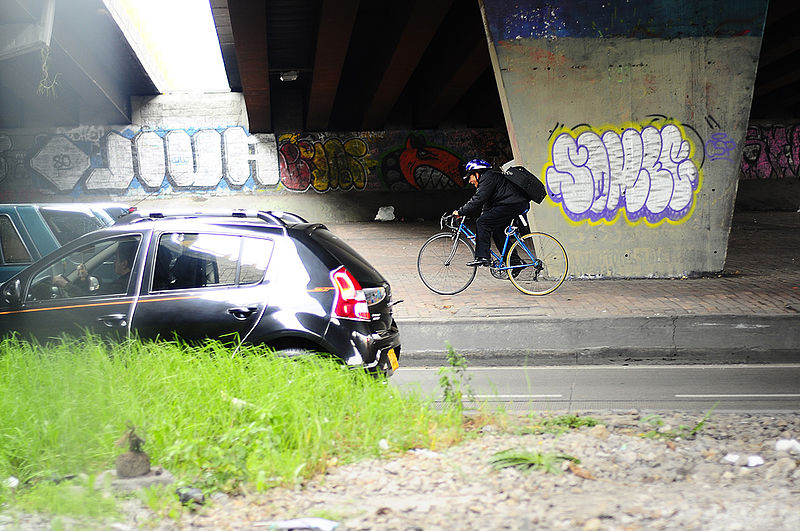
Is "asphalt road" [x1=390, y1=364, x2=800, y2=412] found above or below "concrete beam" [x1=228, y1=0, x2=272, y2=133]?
below

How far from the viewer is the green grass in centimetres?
385

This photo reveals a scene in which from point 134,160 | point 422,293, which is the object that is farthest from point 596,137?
point 134,160

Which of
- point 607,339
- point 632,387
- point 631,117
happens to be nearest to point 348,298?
point 632,387

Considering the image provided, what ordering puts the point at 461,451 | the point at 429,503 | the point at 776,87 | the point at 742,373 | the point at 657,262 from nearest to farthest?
the point at 429,503
the point at 461,451
the point at 742,373
the point at 657,262
the point at 776,87

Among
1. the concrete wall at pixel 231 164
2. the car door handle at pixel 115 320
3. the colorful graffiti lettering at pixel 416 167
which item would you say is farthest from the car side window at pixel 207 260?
the colorful graffiti lettering at pixel 416 167

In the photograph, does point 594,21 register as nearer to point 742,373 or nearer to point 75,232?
point 742,373

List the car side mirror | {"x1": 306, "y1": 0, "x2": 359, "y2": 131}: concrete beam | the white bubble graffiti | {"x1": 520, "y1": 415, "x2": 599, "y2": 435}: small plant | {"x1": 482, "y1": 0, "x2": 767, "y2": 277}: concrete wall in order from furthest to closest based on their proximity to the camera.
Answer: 1. the white bubble graffiti
2. {"x1": 306, "y1": 0, "x2": 359, "y2": 131}: concrete beam
3. {"x1": 482, "y1": 0, "x2": 767, "y2": 277}: concrete wall
4. the car side mirror
5. {"x1": 520, "y1": 415, "x2": 599, "y2": 435}: small plant

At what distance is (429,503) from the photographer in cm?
343

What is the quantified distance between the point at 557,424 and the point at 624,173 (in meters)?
8.10

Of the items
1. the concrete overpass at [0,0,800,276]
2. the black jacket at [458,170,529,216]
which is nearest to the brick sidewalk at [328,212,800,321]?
the concrete overpass at [0,0,800,276]

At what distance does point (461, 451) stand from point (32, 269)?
3708 mm

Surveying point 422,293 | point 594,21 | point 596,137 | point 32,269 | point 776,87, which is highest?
point 776,87

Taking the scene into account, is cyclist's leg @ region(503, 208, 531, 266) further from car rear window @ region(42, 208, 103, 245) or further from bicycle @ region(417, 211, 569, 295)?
car rear window @ region(42, 208, 103, 245)

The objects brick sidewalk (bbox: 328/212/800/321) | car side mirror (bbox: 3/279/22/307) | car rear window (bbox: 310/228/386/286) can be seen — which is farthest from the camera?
brick sidewalk (bbox: 328/212/800/321)
